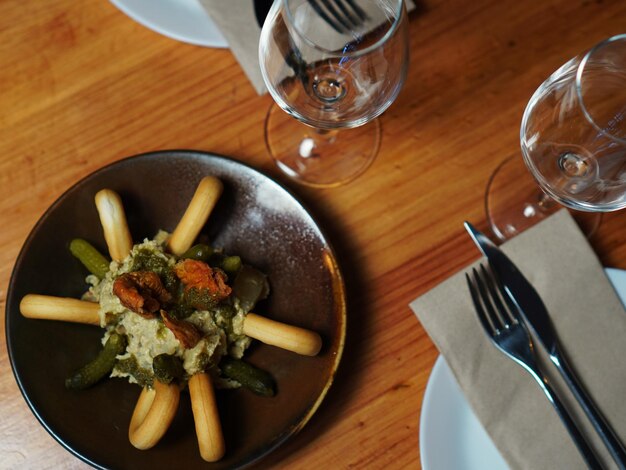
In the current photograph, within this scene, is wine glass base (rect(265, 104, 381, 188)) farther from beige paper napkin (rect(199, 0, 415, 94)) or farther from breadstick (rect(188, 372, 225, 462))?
breadstick (rect(188, 372, 225, 462))

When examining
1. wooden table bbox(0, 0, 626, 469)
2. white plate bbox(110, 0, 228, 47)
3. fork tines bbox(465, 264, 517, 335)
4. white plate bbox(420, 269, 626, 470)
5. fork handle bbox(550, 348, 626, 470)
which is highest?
white plate bbox(110, 0, 228, 47)

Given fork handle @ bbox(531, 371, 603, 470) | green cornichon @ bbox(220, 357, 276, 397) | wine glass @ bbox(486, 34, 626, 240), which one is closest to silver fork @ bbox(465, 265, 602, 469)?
fork handle @ bbox(531, 371, 603, 470)

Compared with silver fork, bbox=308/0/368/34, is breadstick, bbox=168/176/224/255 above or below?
below

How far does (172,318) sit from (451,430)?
0.30 meters

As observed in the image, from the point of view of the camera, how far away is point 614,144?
0.66 meters

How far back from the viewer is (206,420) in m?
0.65

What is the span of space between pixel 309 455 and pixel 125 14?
1.87ft

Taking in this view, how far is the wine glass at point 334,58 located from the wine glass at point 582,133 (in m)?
0.15

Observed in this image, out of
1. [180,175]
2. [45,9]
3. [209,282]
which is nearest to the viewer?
[209,282]

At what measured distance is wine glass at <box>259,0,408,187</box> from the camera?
64 cm

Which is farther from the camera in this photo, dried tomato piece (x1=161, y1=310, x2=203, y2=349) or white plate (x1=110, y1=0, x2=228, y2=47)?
white plate (x1=110, y1=0, x2=228, y2=47)

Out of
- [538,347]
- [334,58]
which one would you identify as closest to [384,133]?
[334,58]

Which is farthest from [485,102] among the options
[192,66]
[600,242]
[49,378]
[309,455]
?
[49,378]

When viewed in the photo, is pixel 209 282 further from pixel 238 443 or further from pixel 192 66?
pixel 192 66
